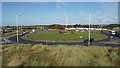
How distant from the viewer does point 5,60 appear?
10.4 meters

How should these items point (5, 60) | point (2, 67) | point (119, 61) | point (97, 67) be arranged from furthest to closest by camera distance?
point (5, 60) < point (119, 61) < point (2, 67) < point (97, 67)

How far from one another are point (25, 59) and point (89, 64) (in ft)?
21.3

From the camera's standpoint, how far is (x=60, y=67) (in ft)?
28.2

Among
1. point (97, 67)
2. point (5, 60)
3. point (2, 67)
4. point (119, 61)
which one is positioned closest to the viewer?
point (97, 67)

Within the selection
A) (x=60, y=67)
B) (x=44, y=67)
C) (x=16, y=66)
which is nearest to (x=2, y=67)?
(x=16, y=66)

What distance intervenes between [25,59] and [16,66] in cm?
172

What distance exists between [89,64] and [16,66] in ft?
21.6

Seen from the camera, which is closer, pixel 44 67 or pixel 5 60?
pixel 44 67

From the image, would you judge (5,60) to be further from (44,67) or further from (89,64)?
(89,64)

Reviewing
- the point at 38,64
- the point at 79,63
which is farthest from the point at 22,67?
the point at 79,63

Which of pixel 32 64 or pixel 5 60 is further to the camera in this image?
pixel 5 60

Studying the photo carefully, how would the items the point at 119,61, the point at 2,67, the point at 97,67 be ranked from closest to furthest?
the point at 97,67 → the point at 2,67 → the point at 119,61

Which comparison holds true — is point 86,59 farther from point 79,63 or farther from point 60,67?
point 60,67

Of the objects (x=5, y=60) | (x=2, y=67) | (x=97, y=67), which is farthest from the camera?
(x=5, y=60)
